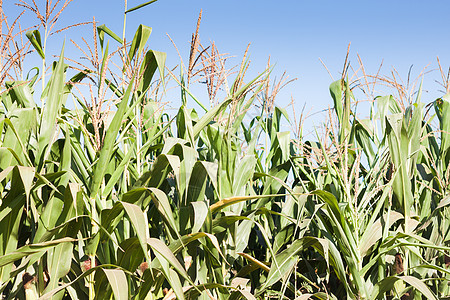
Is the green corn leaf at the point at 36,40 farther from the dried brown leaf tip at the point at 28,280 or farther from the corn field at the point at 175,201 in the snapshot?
the dried brown leaf tip at the point at 28,280

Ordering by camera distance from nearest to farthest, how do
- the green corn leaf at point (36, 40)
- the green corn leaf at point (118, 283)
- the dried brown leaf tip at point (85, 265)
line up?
the green corn leaf at point (118, 283)
the dried brown leaf tip at point (85, 265)
the green corn leaf at point (36, 40)

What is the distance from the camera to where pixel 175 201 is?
6.09 feet

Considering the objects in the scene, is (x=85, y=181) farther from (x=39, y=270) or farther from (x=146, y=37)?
(x=146, y=37)

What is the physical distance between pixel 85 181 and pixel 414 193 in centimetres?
141

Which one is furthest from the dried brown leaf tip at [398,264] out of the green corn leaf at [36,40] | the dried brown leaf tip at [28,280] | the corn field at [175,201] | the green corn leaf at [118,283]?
the green corn leaf at [36,40]

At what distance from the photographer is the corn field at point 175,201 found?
4.96 feet

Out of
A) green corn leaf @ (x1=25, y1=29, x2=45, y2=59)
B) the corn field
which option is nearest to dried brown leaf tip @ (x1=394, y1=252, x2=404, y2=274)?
the corn field

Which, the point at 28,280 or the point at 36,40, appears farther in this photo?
the point at 36,40

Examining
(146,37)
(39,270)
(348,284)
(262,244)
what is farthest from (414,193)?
(39,270)

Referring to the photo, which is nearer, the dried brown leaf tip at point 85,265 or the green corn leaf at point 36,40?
the dried brown leaf tip at point 85,265

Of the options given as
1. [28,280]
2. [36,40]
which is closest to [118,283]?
[28,280]

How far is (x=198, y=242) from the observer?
66.4 inches

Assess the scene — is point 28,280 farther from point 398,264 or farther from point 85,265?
point 398,264

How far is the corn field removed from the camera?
1.51m
